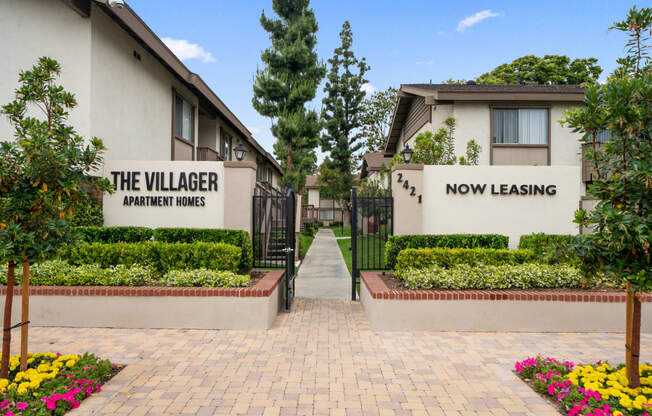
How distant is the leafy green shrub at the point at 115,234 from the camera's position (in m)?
8.12

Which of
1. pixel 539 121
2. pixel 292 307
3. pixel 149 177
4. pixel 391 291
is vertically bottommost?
pixel 292 307

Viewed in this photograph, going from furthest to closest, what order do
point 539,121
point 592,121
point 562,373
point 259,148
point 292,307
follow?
point 259,148 → point 539,121 → point 292,307 → point 562,373 → point 592,121

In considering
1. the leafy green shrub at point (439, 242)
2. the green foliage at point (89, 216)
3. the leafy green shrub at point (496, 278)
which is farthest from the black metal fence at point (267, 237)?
the green foliage at point (89, 216)

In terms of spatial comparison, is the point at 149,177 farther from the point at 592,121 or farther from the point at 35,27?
the point at 592,121

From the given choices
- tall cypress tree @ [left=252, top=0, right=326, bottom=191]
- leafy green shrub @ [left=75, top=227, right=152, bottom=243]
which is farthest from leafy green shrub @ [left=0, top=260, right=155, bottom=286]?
tall cypress tree @ [left=252, top=0, right=326, bottom=191]

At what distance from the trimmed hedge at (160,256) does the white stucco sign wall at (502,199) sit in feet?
15.2

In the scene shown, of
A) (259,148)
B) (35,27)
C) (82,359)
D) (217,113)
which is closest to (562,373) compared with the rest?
(82,359)

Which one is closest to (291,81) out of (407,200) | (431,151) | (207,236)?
(431,151)

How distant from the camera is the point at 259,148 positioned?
23266 millimetres

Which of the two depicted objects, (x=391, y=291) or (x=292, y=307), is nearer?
(x=391, y=291)

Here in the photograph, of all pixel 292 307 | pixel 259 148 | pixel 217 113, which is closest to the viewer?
pixel 292 307

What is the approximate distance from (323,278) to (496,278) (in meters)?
5.47

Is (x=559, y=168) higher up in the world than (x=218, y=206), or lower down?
higher up

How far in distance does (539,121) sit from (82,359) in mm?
15270
